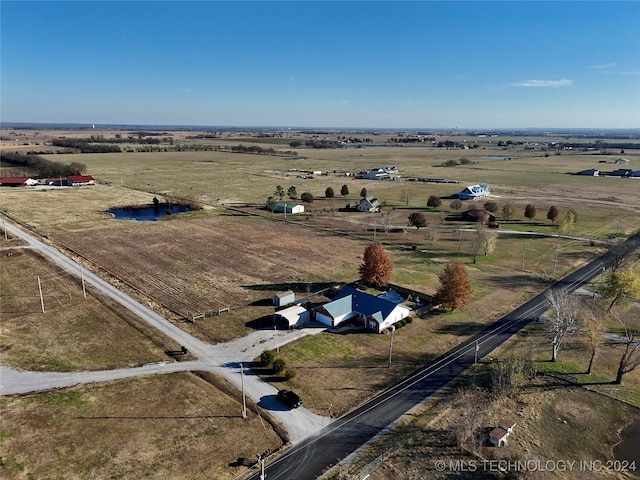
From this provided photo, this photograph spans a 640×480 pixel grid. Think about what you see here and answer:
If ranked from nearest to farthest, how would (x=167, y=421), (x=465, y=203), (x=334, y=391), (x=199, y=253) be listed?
(x=167, y=421), (x=334, y=391), (x=199, y=253), (x=465, y=203)

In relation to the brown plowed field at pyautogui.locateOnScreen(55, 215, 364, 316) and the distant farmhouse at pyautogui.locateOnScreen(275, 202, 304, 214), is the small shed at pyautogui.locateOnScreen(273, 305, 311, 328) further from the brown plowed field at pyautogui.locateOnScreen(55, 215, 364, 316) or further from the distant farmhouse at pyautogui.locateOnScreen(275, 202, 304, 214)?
the distant farmhouse at pyautogui.locateOnScreen(275, 202, 304, 214)

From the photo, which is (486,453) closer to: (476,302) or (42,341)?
(476,302)

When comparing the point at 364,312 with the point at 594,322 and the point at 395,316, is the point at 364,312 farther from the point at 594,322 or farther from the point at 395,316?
the point at 594,322

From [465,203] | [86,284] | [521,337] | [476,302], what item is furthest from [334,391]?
[465,203]

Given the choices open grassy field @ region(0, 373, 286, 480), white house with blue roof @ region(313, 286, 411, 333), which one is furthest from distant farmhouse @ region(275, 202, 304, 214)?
open grassy field @ region(0, 373, 286, 480)

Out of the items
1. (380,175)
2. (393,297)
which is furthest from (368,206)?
(380,175)

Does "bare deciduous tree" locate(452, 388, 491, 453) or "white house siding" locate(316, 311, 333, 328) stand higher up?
"white house siding" locate(316, 311, 333, 328)
